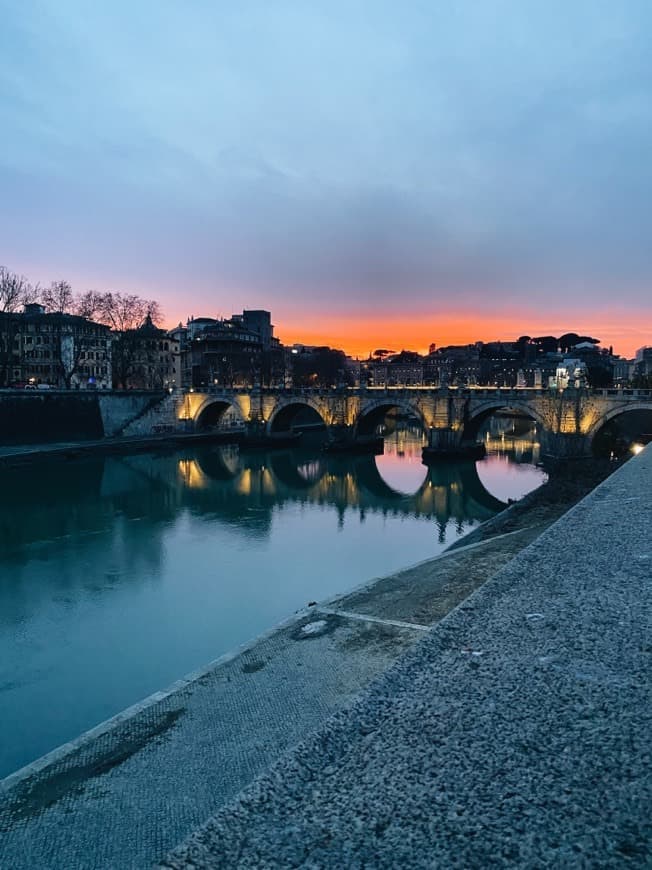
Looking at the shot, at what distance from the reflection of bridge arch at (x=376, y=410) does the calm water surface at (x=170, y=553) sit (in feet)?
14.9

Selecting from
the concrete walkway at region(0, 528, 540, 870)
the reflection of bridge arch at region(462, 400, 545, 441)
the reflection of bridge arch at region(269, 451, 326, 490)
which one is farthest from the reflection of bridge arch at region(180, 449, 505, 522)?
the concrete walkway at region(0, 528, 540, 870)

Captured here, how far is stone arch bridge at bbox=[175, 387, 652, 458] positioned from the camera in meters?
31.6

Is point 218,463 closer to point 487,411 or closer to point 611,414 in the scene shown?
point 487,411

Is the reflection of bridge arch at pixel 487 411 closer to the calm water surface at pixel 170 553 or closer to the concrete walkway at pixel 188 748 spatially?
the calm water surface at pixel 170 553

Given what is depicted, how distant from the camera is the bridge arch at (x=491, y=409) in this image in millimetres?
33938

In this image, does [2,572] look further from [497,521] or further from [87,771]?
[497,521]

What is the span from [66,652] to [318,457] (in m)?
29.6

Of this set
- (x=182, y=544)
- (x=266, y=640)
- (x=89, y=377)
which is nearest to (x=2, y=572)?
(x=182, y=544)

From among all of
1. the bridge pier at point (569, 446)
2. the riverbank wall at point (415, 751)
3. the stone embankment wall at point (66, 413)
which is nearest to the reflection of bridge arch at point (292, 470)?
the stone embankment wall at point (66, 413)

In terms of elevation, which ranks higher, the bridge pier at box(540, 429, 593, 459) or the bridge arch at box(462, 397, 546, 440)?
the bridge arch at box(462, 397, 546, 440)

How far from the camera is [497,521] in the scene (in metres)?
18.1

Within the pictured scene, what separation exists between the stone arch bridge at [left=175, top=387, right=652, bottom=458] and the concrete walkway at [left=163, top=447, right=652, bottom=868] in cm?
2914

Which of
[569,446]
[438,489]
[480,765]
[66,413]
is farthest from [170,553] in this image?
[66,413]

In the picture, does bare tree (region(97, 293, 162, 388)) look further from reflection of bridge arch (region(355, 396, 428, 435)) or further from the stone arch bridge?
reflection of bridge arch (region(355, 396, 428, 435))
